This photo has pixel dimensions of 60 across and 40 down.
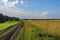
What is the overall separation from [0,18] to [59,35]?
87532 millimetres

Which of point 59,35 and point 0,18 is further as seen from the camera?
point 0,18

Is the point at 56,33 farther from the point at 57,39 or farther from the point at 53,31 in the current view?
the point at 57,39

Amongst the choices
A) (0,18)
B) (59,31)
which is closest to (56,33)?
(59,31)

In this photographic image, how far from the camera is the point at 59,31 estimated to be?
21.1 metres

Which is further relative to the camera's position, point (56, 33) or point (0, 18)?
point (0, 18)

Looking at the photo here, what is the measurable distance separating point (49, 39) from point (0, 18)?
292ft

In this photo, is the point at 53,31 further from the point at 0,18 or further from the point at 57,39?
the point at 0,18

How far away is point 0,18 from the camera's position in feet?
344

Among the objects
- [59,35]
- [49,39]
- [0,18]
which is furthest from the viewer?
[0,18]

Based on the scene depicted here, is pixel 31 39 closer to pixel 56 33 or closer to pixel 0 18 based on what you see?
pixel 56 33

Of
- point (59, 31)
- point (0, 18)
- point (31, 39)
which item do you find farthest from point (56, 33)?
point (0, 18)

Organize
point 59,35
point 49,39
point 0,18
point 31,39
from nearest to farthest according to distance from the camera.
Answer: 1. point 49,39
2. point 59,35
3. point 31,39
4. point 0,18

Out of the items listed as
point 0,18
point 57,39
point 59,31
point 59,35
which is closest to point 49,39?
point 57,39

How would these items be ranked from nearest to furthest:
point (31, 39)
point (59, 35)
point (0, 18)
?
point (59, 35), point (31, 39), point (0, 18)
